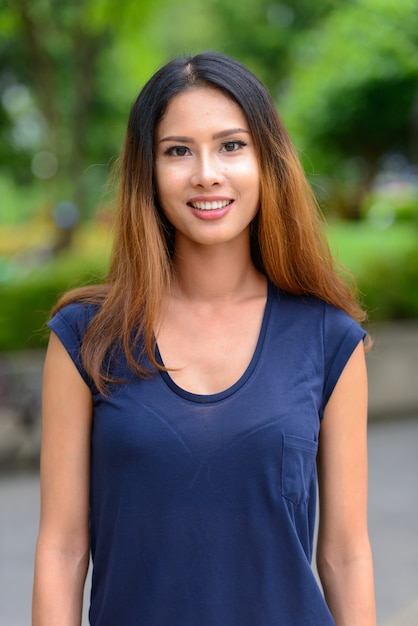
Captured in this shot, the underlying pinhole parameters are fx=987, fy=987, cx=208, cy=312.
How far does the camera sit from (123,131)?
8.60 metres

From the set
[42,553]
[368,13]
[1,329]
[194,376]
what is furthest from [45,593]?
Result: [368,13]

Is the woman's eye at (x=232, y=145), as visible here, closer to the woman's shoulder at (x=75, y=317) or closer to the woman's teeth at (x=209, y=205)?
the woman's teeth at (x=209, y=205)

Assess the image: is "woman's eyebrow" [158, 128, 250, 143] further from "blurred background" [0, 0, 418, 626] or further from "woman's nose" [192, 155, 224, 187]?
"blurred background" [0, 0, 418, 626]

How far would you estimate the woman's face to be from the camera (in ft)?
6.36

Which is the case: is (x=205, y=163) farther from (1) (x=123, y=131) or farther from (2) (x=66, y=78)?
(2) (x=66, y=78)

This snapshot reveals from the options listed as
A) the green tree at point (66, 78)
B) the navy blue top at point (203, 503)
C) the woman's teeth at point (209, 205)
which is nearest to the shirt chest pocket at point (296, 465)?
the navy blue top at point (203, 503)

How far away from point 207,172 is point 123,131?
686 cm

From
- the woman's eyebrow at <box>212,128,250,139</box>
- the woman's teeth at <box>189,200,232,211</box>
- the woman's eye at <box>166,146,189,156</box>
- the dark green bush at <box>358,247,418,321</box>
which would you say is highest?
the dark green bush at <box>358,247,418,321</box>

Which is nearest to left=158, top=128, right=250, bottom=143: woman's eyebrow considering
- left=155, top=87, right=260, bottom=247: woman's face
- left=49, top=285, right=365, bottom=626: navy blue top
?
left=155, top=87, right=260, bottom=247: woman's face

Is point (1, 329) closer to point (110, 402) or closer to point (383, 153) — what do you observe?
point (110, 402)

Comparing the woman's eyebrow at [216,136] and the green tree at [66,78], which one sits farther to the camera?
the green tree at [66,78]

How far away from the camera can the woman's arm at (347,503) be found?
1.97 metres

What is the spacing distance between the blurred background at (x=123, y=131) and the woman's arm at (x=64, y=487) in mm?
584

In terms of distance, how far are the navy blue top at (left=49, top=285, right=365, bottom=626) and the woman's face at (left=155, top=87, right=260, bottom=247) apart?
12.5 inches
